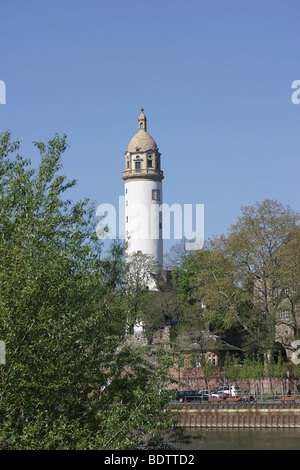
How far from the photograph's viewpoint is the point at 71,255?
78.2ft

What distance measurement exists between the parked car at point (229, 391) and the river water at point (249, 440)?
10189 millimetres

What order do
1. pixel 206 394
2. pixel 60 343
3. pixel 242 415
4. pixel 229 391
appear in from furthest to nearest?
pixel 206 394 → pixel 229 391 → pixel 242 415 → pixel 60 343

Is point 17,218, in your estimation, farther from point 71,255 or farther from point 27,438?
point 27,438

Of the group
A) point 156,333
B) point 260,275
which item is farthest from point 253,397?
point 156,333

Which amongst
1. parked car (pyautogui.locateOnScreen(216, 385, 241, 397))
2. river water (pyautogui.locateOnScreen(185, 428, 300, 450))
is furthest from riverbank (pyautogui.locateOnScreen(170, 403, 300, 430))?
parked car (pyautogui.locateOnScreen(216, 385, 241, 397))

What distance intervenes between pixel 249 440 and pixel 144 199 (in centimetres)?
5782

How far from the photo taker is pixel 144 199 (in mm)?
105000

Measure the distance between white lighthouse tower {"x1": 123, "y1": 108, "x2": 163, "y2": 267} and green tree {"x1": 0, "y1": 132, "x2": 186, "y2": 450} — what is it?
249 feet

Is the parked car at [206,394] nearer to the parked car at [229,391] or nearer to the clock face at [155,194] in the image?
the parked car at [229,391]

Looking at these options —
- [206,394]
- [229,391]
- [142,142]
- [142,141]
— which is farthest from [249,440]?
[142,141]

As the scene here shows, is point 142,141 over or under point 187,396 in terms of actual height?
over

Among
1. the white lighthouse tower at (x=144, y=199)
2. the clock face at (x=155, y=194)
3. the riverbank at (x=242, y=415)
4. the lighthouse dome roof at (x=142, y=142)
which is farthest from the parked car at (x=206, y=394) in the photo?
the lighthouse dome roof at (x=142, y=142)

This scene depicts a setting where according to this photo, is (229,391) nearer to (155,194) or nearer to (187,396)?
(187,396)
